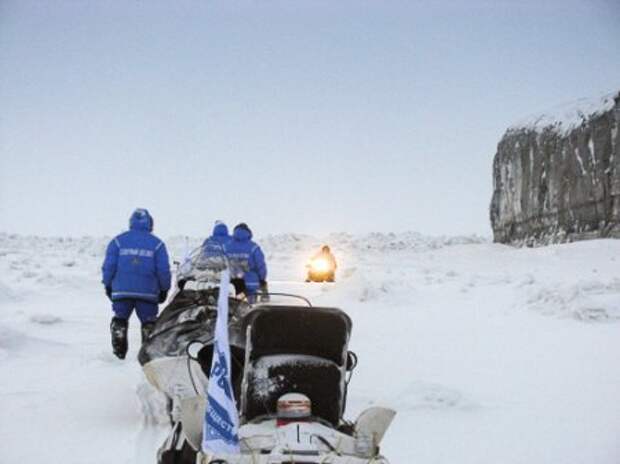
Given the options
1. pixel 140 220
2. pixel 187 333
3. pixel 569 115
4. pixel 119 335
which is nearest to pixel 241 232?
pixel 140 220

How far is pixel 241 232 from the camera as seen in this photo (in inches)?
439

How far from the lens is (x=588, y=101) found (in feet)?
125

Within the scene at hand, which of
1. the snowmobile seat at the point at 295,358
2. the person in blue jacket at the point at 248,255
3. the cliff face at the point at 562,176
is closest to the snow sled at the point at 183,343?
the snowmobile seat at the point at 295,358

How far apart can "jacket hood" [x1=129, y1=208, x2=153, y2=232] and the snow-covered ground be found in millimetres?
1884

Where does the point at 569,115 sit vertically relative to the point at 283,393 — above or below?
above

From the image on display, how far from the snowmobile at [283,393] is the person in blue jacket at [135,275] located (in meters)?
2.86

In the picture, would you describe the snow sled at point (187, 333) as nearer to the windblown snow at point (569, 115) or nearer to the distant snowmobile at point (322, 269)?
the distant snowmobile at point (322, 269)

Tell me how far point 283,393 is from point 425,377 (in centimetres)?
469

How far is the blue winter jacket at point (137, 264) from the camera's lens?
7730 millimetres

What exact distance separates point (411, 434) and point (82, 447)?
289 centimetres

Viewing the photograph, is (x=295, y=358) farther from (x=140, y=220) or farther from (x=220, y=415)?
(x=140, y=220)

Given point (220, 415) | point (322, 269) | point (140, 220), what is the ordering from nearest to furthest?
1. point (220, 415)
2. point (140, 220)
3. point (322, 269)

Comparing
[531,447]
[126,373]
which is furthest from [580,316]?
[126,373]

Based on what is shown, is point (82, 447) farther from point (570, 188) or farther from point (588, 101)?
point (588, 101)
